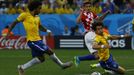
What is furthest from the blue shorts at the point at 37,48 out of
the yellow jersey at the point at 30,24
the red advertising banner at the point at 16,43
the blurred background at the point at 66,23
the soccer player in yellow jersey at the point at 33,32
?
the red advertising banner at the point at 16,43

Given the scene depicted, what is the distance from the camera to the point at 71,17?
30.8m

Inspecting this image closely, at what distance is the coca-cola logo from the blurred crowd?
181cm

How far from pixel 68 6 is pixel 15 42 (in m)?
4.23

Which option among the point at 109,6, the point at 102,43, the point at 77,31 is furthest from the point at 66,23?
the point at 102,43

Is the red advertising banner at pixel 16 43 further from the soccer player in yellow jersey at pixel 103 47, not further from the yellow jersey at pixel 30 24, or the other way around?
the soccer player in yellow jersey at pixel 103 47

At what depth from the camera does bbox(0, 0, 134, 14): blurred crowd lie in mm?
30656

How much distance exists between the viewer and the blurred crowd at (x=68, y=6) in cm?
3066

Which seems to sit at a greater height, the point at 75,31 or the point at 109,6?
the point at 109,6

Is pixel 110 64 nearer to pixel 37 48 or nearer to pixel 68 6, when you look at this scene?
pixel 37 48

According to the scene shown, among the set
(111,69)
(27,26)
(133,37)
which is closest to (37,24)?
(27,26)

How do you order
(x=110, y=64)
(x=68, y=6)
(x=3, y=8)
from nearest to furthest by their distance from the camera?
(x=110, y=64) < (x=68, y=6) < (x=3, y=8)

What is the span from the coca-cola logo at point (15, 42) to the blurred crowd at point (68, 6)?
1814mm

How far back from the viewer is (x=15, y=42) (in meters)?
29.7

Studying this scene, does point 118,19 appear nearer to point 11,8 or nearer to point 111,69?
point 11,8
